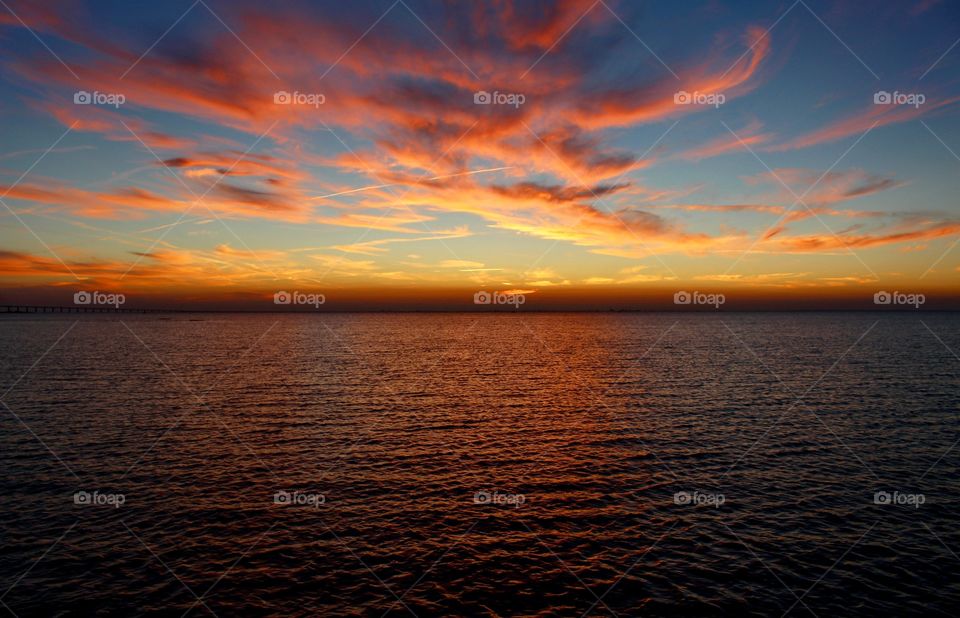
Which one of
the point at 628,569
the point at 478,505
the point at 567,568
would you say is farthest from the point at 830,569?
the point at 478,505

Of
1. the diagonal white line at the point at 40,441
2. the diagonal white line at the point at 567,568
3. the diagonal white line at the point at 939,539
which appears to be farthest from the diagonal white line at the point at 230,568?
the diagonal white line at the point at 939,539

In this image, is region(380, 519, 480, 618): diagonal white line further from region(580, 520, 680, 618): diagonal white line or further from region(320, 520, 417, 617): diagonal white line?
region(580, 520, 680, 618): diagonal white line

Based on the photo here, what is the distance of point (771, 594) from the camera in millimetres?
21828

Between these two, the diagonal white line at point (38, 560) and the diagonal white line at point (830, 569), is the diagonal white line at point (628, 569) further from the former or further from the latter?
the diagonal white line at point (38, 560)

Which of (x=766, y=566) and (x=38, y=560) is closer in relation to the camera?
(x=38, y=560)

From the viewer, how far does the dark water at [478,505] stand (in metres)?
22.0

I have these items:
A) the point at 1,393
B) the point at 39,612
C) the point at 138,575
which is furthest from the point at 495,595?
the point at 1,393

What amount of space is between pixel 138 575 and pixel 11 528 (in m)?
9.35

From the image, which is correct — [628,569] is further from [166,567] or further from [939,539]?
[166,567]

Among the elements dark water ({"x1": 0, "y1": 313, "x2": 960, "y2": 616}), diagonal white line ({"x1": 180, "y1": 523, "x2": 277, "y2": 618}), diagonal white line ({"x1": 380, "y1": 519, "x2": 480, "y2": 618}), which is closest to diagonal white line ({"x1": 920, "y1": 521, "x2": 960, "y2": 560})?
dark water ({"x1": 0, "y1": 313, "x2": 960, "y2": 616})

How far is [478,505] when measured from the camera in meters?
30.9

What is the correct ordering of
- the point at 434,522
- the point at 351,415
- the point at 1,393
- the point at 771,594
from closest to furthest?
1. the point at 771,594
2. the point at 434,522
3. the point at 351,415
4. the point at 1,393

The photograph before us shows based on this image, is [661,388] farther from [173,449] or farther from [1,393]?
[1,393]

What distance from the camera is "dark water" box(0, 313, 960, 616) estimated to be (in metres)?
22.0
